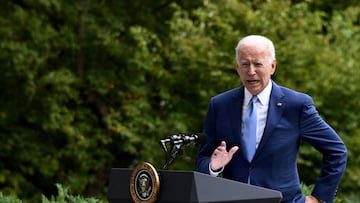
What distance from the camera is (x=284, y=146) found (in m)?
4.68

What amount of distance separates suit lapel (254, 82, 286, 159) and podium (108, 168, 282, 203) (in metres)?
0.63

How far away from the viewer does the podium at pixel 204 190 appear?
3.89 meters

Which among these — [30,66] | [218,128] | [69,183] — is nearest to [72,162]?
[69,183]

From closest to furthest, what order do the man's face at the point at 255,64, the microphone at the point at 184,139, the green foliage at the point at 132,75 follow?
the microphone at the point at 184,139
the man's face at the point at 255,64
the green foliage at the point at 132,75

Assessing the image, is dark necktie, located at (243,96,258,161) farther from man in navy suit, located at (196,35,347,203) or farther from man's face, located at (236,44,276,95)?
man's face, located at (236,44,276,95)

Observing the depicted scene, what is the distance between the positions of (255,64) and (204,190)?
907mm

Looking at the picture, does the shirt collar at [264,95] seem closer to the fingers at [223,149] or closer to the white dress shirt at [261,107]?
the white dress shirt at [261,107]

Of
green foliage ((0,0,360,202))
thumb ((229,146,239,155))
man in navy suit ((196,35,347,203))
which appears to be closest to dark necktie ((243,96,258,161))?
man in navy suit ((196,35,347,203))

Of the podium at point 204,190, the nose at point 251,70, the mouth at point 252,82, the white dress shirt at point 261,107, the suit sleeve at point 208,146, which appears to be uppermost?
the nose at point 251,70

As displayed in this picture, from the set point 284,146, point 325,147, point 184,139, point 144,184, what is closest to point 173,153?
point 184,139

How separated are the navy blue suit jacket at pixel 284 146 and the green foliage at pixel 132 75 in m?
5.59

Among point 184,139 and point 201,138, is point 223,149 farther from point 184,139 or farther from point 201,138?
point 184,139

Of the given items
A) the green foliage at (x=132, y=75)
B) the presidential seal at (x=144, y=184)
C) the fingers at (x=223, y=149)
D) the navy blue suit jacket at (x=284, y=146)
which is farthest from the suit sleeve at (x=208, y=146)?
the green foliage at (x=132, y=75)

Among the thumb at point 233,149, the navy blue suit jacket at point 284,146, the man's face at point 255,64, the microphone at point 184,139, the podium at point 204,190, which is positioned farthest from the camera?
the navy blue suit jacket at point 284,146
